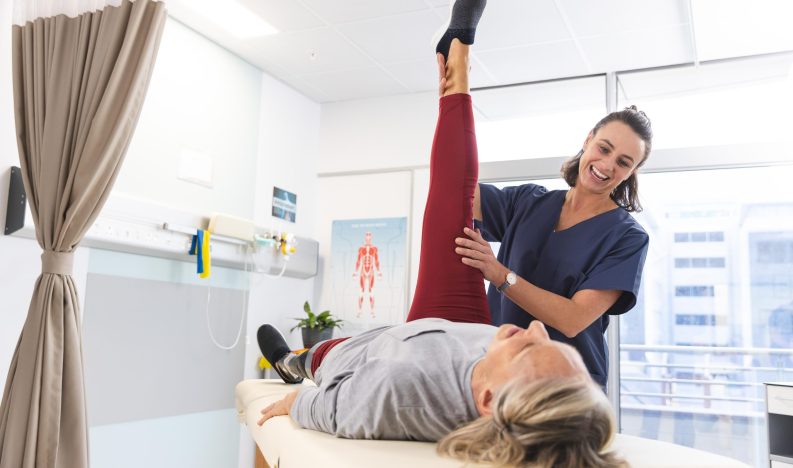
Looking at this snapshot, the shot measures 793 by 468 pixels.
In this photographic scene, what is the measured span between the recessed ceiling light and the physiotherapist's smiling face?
6.81ft

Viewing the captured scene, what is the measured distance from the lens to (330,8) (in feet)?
10.1

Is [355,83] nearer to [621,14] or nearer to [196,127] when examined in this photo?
[196,127]

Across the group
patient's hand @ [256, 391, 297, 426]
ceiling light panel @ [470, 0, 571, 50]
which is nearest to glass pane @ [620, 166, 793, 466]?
ceiling light panel @ [470, 0, 571, 50]

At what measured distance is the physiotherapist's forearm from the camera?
155 centimetres

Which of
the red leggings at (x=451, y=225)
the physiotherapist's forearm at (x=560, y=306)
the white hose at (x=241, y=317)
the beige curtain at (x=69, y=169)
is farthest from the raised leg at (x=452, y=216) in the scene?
the white hose at (x=241, y=317)

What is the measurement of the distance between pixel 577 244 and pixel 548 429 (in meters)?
0.90

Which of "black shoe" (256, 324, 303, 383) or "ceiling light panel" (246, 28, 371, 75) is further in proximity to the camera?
"ceiling light panel" (246, 28, 371, 75)

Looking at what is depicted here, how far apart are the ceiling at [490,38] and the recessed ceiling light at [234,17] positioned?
0.04 meters

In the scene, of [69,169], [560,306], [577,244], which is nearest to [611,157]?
[577,244]

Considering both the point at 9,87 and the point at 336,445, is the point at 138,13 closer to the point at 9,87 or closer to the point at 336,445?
the point at 9,87

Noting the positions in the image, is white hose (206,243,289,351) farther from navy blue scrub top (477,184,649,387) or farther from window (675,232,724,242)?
window (675,232,724,242)

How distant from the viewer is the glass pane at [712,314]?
10.8 feet

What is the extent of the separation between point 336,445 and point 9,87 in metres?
2.27

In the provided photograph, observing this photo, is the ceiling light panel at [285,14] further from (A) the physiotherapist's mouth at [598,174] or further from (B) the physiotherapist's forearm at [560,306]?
(B) the physiotherapist's forearm at [560,306]
